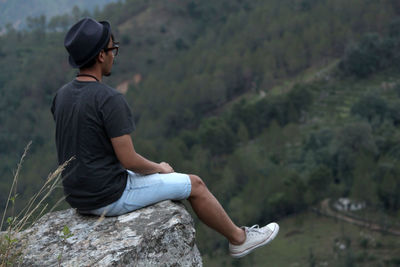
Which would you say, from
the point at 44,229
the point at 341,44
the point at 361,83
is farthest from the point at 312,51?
the point at 44,229

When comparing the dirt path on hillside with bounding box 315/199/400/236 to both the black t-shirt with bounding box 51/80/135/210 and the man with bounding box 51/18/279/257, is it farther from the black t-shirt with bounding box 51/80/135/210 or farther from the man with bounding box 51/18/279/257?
the black t-shirt with bounding box 51/80/135/210

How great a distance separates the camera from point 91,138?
309 cm

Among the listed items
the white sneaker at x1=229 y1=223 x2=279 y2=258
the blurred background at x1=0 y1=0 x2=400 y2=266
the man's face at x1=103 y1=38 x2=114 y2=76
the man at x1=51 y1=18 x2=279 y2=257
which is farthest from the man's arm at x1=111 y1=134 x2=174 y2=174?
the blurred background at x1=0 y1=0 x2=400 y2=266

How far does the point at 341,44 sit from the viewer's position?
209 ft

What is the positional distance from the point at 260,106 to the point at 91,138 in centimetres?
5116

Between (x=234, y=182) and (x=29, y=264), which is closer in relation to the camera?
(x=29, y=264)

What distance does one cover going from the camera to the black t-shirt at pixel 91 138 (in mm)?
3025

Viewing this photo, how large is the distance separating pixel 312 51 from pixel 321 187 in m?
27.1

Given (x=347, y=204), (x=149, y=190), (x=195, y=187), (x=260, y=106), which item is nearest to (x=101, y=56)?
(x=149, y=190)

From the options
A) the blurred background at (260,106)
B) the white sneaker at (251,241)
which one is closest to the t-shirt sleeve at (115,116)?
the white sneaker at (251,241)

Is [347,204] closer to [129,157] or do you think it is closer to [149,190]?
[149,190]

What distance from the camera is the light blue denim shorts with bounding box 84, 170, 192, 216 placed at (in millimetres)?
3271

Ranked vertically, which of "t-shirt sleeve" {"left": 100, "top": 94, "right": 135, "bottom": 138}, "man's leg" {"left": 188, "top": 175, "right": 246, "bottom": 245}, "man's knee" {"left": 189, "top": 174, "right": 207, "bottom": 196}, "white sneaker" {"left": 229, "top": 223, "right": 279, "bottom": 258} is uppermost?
"t-shirt sleeve" {"left": 100, "top": 94, "right": 135, "bottom": 138}

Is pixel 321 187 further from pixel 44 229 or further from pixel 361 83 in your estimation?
pixel 44 229
